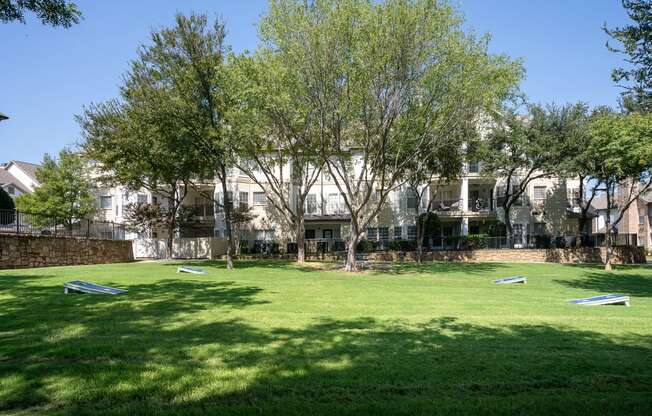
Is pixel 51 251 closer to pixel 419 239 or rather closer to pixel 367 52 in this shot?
pixel 367 52

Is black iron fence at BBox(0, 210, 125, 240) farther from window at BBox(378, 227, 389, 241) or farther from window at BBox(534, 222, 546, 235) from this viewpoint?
window at BBox(534, 222, 546, 235)

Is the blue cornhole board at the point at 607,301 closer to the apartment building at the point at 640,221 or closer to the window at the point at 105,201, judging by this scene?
the window at the point at 105,201

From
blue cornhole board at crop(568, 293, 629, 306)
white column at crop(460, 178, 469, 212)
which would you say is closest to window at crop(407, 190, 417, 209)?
white column at crop(460, 178, 469, 212)

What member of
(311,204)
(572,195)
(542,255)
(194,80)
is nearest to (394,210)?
(311,204)

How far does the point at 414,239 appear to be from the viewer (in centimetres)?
4438

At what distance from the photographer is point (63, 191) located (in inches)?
1775

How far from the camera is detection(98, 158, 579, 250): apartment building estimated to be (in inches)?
1779

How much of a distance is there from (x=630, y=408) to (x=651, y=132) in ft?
50.6

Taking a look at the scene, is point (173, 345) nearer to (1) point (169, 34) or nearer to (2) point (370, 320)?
(2) point (370, 320)

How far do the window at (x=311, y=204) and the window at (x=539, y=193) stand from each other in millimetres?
20988

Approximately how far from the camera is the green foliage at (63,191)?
44.4 metres

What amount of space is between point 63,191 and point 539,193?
44.6 metres

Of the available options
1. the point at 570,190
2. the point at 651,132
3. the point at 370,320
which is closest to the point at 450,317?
the point at 370,320

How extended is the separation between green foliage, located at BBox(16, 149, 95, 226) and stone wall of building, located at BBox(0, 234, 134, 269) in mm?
17241
